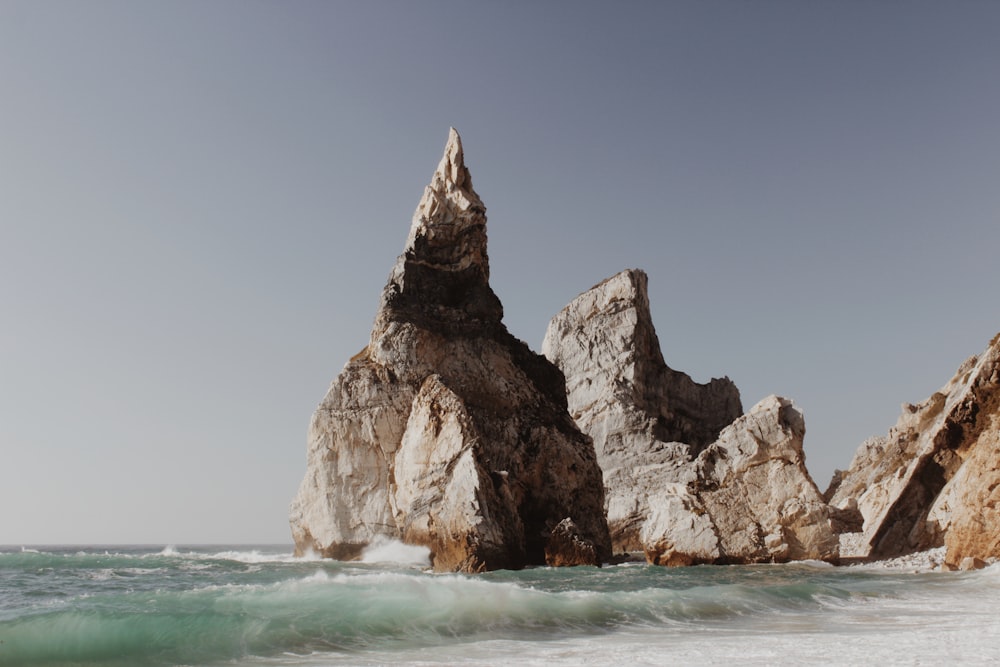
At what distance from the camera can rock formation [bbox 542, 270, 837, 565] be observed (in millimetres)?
24203

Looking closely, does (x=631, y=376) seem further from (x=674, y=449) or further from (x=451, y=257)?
(x=451, y=257)

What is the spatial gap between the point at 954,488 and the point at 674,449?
28.2 m

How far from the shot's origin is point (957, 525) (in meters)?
18.0

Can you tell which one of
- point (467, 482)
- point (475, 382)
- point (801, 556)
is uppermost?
point (475, 382)

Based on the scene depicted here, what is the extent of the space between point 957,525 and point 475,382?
52.6 feet

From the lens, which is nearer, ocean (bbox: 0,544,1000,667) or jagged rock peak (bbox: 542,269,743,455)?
ocean (bbox: 0,544,1000,667)

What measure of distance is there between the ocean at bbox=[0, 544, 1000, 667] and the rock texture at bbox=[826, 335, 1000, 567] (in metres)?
3.08

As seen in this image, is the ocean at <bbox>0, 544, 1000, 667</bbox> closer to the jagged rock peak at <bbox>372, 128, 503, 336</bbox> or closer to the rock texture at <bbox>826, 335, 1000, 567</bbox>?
the rock texture at <bbox>826, 335, 1000, 567</bbox>

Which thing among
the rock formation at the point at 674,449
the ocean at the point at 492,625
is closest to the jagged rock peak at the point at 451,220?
the rock formation at the point at 674,449

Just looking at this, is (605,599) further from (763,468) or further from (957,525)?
(763,468)

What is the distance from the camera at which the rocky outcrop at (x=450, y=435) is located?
73.0 ft

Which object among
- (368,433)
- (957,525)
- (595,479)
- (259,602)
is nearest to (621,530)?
(595,479)

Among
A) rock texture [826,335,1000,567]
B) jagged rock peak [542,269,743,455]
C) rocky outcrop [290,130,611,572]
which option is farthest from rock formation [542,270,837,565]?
rocky outcrop [290,130,611,572]

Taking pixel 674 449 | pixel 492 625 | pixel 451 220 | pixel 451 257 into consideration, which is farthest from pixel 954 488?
pixel 674 449
